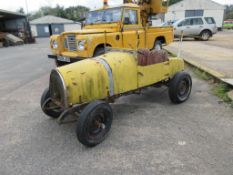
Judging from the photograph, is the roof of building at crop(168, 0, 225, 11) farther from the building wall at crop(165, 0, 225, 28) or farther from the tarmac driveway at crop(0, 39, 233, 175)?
the tarmac driveway at crop(0, 39, 233, 175)

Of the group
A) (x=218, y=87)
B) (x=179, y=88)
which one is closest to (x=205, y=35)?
(x=218, y=87)

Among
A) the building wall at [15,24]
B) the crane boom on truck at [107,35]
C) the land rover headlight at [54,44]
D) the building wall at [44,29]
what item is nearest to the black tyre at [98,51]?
the crane boom on truck at [107,35]

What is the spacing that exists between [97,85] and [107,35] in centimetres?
380

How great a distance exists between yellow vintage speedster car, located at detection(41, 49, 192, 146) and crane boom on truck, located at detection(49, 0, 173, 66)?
2419 millimetres

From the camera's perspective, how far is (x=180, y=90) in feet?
15.1

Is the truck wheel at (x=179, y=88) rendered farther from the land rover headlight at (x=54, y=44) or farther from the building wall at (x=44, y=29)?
the building wall at (x=44, y=29)

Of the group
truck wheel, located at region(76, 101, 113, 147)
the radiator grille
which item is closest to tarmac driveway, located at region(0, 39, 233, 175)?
truck wheel, located at region(76, 101, 113, 147)

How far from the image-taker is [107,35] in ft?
22.3

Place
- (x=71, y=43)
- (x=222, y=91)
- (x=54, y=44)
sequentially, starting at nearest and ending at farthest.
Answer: (x=222, y=91) < (x=71, y=43) < (x=54, y=44)

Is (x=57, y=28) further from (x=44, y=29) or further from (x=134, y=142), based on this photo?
(x=134, y=142)

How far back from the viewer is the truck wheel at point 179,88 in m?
4.37

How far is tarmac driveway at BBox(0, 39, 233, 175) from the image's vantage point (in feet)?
8.71

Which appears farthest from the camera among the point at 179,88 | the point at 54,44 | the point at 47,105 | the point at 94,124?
the point at 54,44

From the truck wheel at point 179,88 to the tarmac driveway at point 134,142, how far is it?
157 mm
